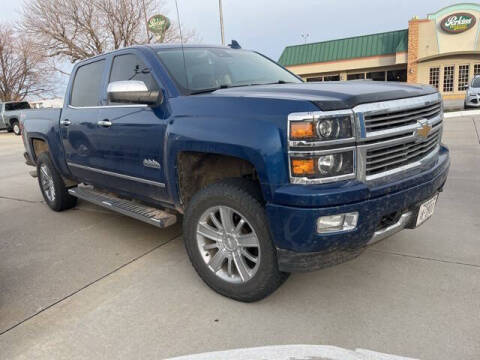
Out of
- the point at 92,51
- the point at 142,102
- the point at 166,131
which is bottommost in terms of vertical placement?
the point at 166,131

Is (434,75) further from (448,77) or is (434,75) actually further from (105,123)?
(105,123)

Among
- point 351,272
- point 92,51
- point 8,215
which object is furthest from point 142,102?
point 92,51

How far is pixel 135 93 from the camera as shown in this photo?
3240 mm

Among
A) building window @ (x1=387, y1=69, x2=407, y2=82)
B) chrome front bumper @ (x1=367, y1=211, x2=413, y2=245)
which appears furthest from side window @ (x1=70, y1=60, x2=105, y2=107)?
building window @ (x1=387, y1=69, x2=407, y2=82)

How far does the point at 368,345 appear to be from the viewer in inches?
95.0

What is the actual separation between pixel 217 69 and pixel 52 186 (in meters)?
3.16

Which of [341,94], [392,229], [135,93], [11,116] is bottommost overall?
[11,116]

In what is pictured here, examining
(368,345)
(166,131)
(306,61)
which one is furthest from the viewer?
(306,61)

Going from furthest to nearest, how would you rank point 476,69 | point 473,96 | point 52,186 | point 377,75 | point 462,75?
point 377,75 → point 462,75 → point 476,69 → point 473,96 → point 52,186

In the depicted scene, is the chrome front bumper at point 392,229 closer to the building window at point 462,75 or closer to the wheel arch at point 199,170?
the wheel arch at point 199,170

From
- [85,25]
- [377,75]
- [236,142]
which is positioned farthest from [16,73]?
[236,142]

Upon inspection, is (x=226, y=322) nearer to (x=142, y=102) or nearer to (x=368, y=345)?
(x=368, y=345)

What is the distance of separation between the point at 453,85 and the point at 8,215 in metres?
29.6

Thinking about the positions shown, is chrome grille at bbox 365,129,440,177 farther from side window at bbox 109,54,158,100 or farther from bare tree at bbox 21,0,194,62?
bare tree at bbox 21,0,194,62
